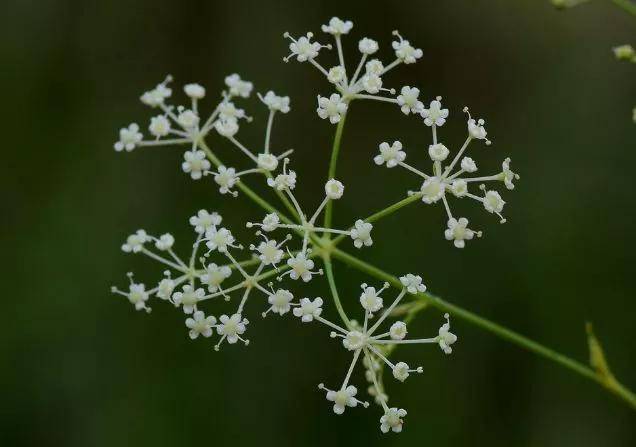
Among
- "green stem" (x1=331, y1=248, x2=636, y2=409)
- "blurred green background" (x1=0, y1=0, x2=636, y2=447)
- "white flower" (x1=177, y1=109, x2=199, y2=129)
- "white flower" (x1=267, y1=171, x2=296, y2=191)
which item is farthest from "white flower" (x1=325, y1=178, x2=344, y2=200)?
"blurred green background" (x1=0, y1=0, x2=636, y2=447)

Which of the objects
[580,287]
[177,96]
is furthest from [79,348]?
[580,287]

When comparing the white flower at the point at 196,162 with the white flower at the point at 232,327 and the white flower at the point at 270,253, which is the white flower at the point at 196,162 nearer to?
the white flower at the point at 270,253

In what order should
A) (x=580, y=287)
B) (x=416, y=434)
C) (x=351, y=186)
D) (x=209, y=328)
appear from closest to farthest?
(x=209, y=328) < (x=416, y=434) < (x=580, y=287) < (x=351, y=186)

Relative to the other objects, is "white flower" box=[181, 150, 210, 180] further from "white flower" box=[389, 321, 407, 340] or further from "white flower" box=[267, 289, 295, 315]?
"white flower" box=[389, 321, 407, 340]

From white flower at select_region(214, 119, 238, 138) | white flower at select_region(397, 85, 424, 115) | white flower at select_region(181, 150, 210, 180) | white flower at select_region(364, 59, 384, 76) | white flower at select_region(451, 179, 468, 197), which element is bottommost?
white flower at select_region(181, 150, 210, 180)

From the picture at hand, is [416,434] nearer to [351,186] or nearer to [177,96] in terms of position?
[351,186]

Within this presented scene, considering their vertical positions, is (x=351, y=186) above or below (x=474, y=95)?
below
